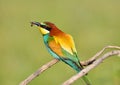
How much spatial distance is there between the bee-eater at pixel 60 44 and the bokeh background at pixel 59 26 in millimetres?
1351

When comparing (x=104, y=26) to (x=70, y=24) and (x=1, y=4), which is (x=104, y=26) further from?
(x=1, y=4)

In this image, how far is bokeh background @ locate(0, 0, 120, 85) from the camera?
3.48 m

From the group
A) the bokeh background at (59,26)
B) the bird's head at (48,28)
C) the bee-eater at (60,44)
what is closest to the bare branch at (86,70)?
the bee-eater at (60,44)

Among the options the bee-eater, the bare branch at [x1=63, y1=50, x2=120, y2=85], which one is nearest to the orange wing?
the bee-eater

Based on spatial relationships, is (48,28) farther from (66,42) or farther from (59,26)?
(59,26)

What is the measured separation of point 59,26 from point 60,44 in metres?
2.55

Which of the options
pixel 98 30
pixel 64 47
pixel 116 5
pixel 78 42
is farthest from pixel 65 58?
pixel 116 5

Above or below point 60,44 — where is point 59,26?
below

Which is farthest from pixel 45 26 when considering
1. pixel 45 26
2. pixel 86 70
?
pixel 86 70

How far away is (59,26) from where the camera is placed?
412cm

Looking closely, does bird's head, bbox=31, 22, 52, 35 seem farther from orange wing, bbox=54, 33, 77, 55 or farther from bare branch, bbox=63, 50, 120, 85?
bare branch, bbox=63, 50, 120, 85

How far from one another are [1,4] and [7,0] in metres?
0.08

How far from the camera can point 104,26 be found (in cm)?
438

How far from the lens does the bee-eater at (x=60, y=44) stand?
1.53 meters
